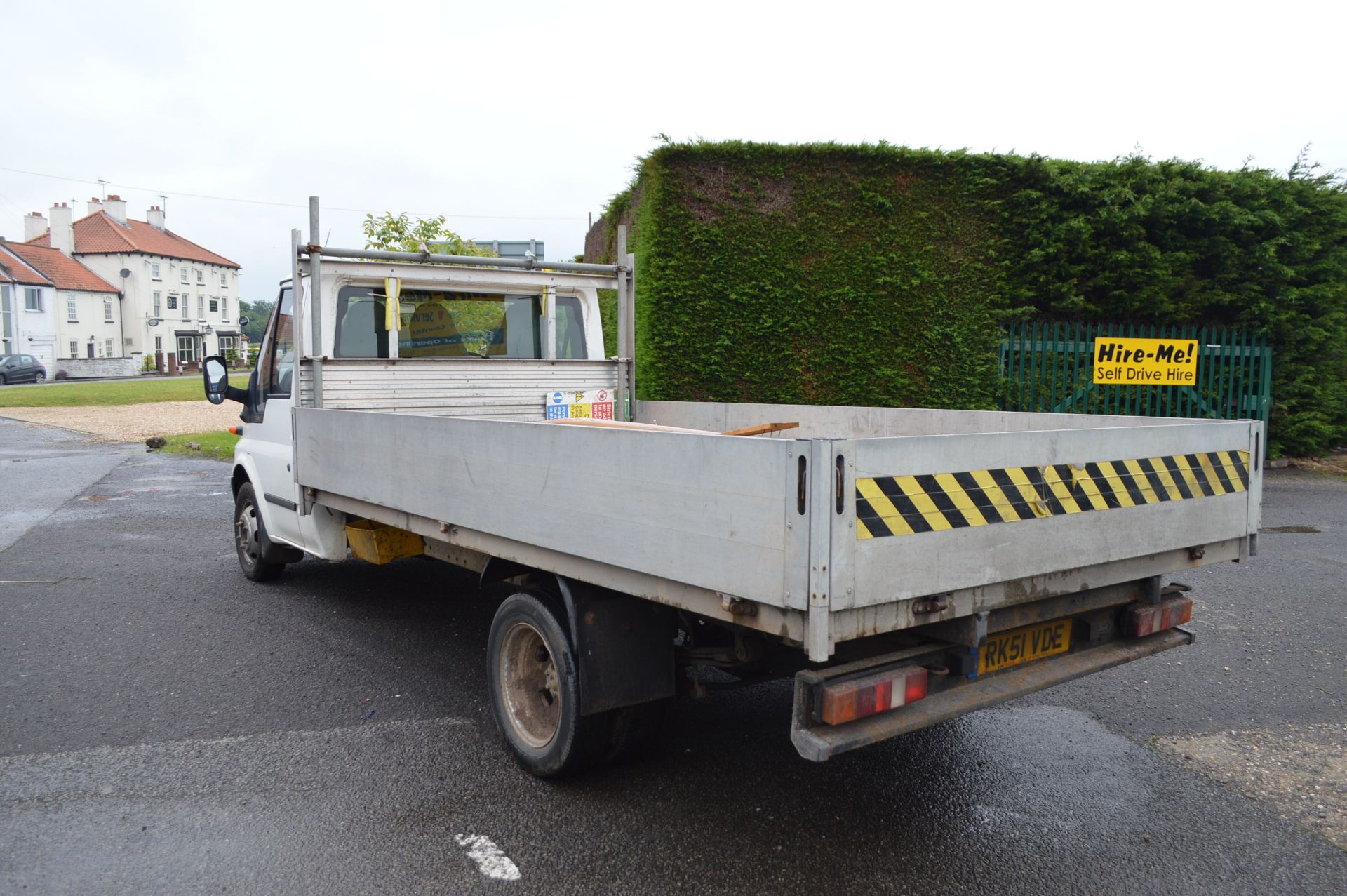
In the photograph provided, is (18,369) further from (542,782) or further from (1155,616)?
(1155,616)

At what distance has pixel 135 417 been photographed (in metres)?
24.4

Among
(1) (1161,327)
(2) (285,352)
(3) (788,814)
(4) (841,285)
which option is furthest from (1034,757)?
(1) (1161,327)

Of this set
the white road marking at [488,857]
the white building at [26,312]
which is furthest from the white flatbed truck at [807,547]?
the white building at [26,312]

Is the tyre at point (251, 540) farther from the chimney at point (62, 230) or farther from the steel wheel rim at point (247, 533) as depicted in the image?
the chimney at point (62, 230)

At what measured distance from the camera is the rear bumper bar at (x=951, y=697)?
2.87m

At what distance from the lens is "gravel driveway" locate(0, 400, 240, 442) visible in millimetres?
20922

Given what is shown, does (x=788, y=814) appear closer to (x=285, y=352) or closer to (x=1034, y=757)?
(x=1034, y=757)

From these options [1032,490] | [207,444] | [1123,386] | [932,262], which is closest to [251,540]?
[1032,490]

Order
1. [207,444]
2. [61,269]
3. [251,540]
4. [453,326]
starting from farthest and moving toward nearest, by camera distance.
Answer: [61,269] < [207,444] < [251,540] < [453,326]

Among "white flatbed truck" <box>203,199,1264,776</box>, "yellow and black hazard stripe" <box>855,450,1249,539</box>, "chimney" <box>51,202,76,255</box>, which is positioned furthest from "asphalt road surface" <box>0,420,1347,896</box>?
"chimney" <box>51,202,76,255</box>

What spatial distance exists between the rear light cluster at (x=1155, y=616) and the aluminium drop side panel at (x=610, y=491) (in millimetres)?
1914

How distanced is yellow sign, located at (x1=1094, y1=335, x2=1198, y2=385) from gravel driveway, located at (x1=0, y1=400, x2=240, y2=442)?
15.6 meters

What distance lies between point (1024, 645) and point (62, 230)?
79.2m

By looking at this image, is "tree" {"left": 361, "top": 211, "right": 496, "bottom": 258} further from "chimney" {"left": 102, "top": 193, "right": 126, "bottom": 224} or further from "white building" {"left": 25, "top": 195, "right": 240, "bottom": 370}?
"chimney" {"left": 102, "top": 193, "right": 126, "bottom": 224}
